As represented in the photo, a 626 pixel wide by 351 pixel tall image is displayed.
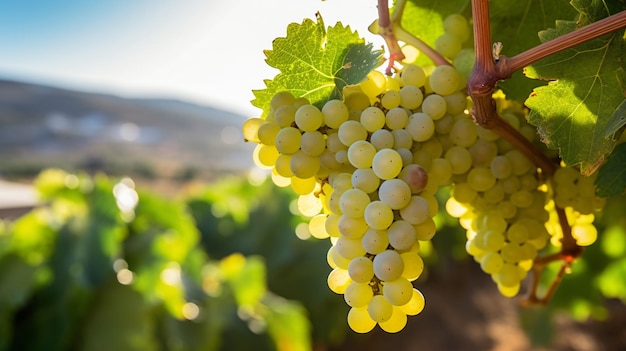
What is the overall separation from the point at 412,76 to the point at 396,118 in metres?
0.03

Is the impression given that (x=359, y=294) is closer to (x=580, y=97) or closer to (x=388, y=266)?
(x=388, y=266)

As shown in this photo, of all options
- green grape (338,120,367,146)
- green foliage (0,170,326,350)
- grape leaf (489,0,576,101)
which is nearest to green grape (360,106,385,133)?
green grape (338,120,367,146)

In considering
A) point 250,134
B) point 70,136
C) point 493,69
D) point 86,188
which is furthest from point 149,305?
point 70,136

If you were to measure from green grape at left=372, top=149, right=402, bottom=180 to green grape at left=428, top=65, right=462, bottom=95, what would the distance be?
2.3 inches

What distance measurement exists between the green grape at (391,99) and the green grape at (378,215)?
6 centimetres

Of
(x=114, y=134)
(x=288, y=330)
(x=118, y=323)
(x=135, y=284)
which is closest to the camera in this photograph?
(x=118, y=323)

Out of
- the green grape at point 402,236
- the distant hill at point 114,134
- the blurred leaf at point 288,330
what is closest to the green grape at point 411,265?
the green grape at point 402,236

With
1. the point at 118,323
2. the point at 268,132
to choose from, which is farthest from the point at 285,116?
the point at 118,323

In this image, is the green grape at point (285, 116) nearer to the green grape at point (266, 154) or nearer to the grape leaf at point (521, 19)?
the green grape at point (266, 154)

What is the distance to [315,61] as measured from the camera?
344mm

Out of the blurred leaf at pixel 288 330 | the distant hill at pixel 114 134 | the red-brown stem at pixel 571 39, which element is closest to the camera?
the red-brown stem at pixel 571 39

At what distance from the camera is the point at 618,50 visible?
304 millimetres

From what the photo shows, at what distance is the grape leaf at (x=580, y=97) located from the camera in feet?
1.00

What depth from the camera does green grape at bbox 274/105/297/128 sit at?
338 millimetres
